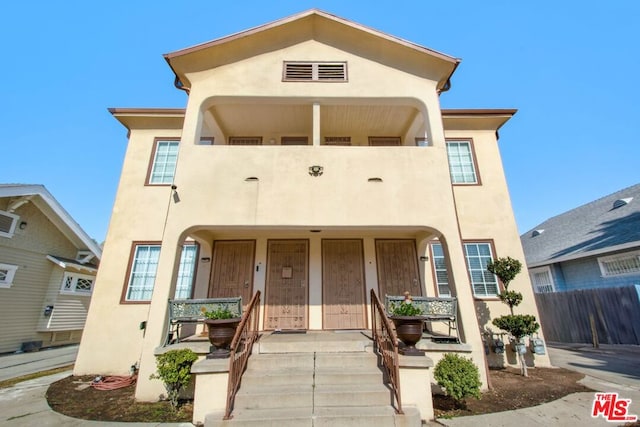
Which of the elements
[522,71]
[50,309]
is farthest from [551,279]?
[50,309]

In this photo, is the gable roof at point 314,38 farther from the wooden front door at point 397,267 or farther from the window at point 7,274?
the window at point 7,274

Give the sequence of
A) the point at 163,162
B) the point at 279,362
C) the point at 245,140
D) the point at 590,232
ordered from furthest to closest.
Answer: the point at 590,232
the point at 245,140
the point at 163,162
the point at 279,362

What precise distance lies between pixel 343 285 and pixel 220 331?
414 cm

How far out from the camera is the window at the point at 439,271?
331 inches

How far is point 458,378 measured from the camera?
4680 millimetres

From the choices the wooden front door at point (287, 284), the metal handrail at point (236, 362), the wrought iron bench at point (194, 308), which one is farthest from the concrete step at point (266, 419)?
the wooden front door at point (287, 284)

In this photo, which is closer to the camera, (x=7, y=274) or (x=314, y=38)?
(x=314, y=38)

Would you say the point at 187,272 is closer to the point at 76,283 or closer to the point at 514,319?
the point at 76,283

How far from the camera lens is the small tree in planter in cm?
677

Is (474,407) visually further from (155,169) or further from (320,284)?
(155,169)

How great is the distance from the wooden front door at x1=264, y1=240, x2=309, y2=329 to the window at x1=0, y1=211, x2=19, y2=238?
11.3 meters

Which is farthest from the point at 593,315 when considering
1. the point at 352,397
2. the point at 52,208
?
the point at 52,208

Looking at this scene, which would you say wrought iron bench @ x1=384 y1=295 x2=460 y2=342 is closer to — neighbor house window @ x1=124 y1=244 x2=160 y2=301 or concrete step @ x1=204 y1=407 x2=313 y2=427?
concrete step @ x1=204 y1=407 x2=313 y2=427

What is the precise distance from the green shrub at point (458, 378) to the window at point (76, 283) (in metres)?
16.1
